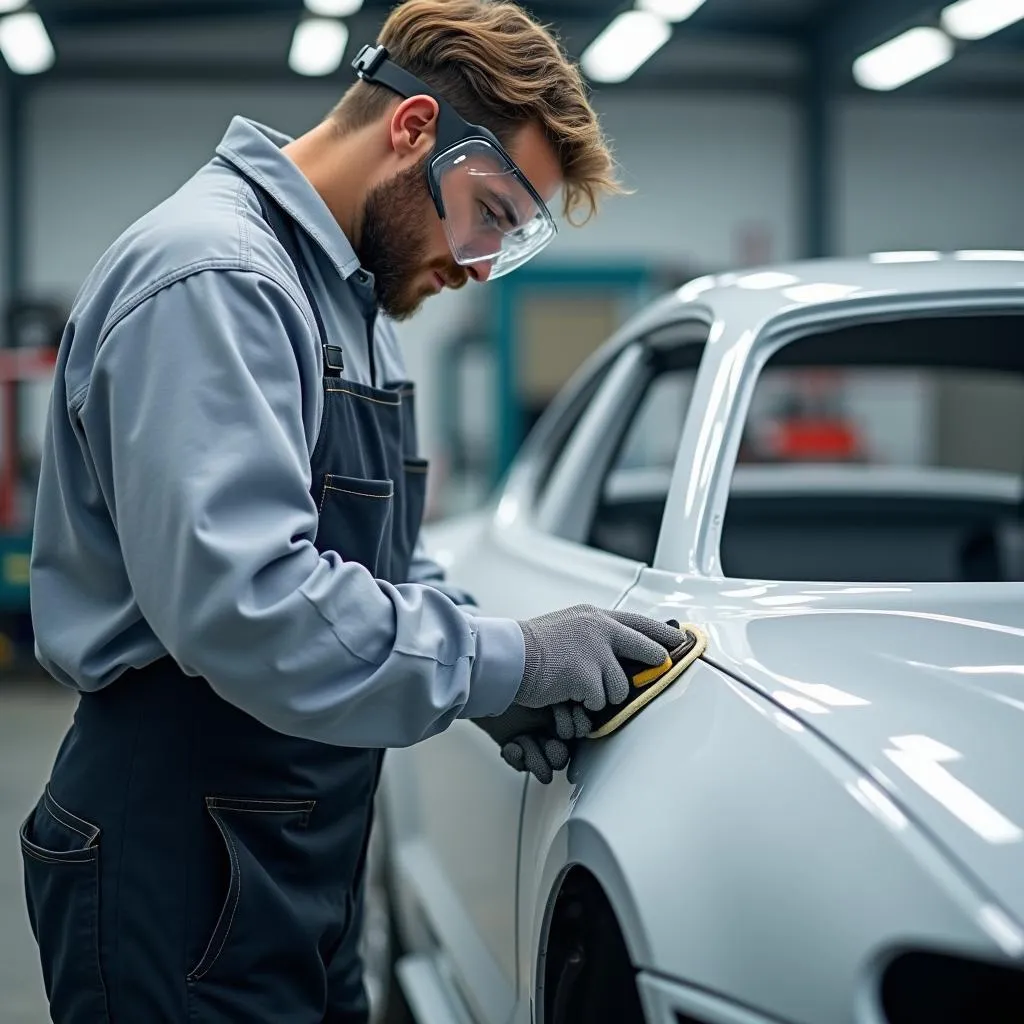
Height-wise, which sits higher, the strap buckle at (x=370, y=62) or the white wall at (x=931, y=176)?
the white wall at (x=931, y=176)

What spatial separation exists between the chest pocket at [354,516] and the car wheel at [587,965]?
45cm

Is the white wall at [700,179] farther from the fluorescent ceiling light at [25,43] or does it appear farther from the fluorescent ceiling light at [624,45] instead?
the fluorescent ceiling light at [25,43]

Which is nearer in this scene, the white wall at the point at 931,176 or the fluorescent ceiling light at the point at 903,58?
the fluorescent ceiling light at the point at 903,58

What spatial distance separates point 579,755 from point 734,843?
0.35 metres

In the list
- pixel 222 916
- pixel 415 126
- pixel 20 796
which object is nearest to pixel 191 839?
pixel 222 916

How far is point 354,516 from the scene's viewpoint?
1446 mm

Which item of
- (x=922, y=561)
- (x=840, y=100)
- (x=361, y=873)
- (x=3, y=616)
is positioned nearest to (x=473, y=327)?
(x=840, y=100)

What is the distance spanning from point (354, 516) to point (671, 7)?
24.6ft

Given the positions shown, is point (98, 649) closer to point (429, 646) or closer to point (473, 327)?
point (429, 646)

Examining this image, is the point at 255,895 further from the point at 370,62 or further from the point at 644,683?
the point at 370,62

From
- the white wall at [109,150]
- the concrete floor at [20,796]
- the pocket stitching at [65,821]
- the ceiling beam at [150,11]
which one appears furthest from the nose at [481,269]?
the white wall at [109,150]

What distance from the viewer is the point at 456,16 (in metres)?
1.49

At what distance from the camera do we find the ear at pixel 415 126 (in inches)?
55.8

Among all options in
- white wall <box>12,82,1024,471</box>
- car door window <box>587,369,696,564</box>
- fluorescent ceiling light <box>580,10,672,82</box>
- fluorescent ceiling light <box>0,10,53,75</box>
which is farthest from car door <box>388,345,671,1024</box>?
white wall <box>12,82,1024,471</box>
